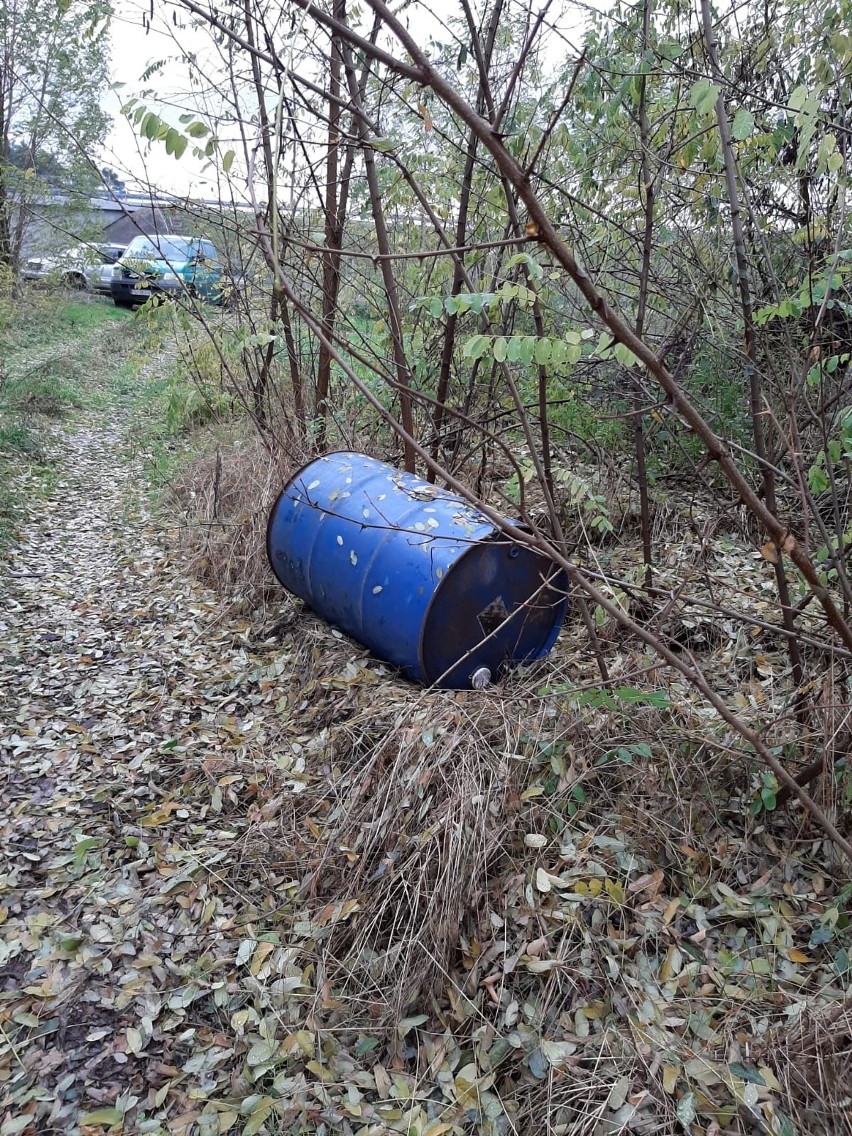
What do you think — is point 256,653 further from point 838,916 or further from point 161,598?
point 838,916

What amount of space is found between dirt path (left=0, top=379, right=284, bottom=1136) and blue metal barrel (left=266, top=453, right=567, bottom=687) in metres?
0.76

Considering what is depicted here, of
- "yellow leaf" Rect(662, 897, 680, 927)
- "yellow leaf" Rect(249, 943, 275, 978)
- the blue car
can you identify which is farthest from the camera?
the blue car

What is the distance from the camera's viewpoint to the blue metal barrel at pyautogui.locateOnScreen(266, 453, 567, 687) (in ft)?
10.6

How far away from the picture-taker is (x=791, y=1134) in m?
1.77

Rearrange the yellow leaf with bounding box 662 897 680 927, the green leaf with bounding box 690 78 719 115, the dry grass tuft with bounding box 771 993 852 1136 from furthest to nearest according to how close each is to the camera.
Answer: the yellow leaf with bounding box 662 897 680 927, the dry grass tuft with bounding box 771 993 852 1136, the green leaf with bounding box 690 78 719 115

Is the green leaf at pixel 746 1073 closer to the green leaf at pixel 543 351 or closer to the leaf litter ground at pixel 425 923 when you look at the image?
the leaf litter ground at pixel 425 923

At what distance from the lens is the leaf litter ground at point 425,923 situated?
6.64 ft

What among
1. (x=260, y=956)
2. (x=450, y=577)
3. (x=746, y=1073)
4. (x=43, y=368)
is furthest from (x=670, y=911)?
(x=43, y=368)

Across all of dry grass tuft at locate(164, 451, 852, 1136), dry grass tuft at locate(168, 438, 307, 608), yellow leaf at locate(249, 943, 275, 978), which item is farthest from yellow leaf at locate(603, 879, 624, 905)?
dry grass tuft at locate(168, 438, 307, 608)

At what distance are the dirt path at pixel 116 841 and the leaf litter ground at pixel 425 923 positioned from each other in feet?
0.04

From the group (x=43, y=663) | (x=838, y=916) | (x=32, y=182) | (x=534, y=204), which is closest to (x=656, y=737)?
(x=838, y=916)

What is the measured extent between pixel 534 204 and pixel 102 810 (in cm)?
289

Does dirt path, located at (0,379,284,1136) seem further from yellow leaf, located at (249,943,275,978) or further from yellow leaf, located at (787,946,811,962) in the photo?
yellow leaf, located at (787,946,811,962)

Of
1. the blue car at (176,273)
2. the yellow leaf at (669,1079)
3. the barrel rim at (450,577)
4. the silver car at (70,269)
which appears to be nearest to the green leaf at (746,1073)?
the yellow leaf at (669,1079)
